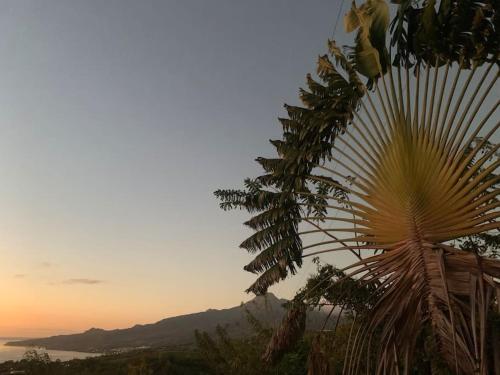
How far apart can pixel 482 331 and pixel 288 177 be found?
638 centimetres

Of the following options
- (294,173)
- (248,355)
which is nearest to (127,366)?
(248,355)

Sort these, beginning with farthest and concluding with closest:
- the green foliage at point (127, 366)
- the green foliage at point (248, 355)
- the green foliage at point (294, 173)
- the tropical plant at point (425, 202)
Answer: the green foliage at point (127, 366) → the green foliage at point (248, 355) → the green foliage at point (294, 173) → the tropical plant at point (425, 202)

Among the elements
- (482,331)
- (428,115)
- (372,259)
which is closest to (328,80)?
(428,115)

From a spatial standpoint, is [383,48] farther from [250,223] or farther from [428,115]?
[250,223]

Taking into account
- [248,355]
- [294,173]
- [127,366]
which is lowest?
[127,366]

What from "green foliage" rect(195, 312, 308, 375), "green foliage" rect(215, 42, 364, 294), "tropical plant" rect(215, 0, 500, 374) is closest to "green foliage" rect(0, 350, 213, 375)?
"green foliage" rect(195, 312, 308, 375)

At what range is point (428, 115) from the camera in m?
5.59

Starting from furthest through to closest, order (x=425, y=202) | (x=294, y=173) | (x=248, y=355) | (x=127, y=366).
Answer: (x=127, y=366) < (x=248, y=355) < (x=294, y=173) < (x=425, y=202)

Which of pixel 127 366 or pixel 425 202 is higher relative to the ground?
pixel 425 202

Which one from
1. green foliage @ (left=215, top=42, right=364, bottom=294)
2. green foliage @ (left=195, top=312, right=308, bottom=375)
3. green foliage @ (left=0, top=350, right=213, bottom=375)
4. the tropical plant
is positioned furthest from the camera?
green foliage @ (left=0, top=350, right=213, bottom=375)

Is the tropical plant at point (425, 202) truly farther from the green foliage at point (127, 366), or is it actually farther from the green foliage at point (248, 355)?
the green foliage at point (127, 366)

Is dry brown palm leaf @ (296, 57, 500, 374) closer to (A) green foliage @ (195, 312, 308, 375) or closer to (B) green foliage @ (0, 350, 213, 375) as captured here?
(A) green foliage @ (195, 312, 308, 375)

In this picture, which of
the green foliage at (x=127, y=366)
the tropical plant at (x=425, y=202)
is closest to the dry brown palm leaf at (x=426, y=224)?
the tropical plant at (x=425, y=202)

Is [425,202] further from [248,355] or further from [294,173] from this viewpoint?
[248,355]
